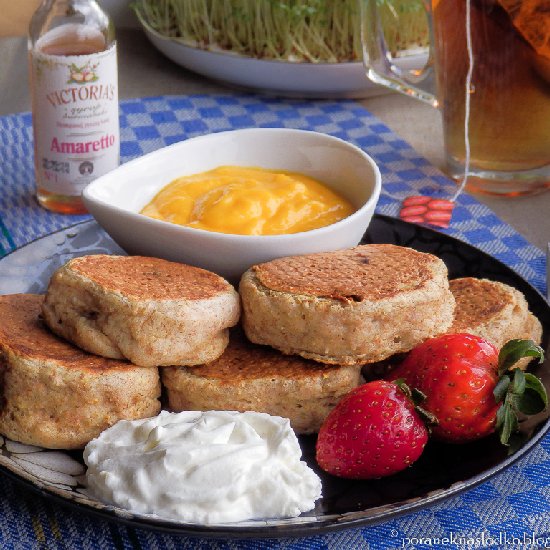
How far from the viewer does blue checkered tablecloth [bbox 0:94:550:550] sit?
1.15 m

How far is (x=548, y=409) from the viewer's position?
1233 mm

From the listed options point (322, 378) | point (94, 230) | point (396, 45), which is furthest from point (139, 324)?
point (396, 45)

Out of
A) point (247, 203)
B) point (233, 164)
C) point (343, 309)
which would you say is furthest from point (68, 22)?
point (343, 309)

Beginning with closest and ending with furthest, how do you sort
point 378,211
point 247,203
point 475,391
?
1. point 475,391
2. point 247,203
3. point 378,211

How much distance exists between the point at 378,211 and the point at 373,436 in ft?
3.57

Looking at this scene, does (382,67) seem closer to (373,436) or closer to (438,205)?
(438,205)

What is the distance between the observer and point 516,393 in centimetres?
119

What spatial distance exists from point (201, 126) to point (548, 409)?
1.57 metres

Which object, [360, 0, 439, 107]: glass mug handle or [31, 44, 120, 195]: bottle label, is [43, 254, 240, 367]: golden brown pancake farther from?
[360, 0, 439, 107]: glass mug handle

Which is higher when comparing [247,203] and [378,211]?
[247,203]

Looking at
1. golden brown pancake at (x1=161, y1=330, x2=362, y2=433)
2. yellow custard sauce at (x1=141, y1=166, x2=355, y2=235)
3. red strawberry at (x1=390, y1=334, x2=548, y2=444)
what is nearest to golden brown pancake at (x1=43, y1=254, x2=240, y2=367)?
golden brown pancake at (x1=161, y1=330, x2=362, y2=433)

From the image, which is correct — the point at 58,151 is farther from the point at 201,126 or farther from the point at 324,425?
the point at 324,425

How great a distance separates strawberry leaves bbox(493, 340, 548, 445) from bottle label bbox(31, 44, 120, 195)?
1103 millimetres

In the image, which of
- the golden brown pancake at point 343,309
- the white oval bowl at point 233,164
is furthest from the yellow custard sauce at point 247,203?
the golden brown pancake at point 343,309
